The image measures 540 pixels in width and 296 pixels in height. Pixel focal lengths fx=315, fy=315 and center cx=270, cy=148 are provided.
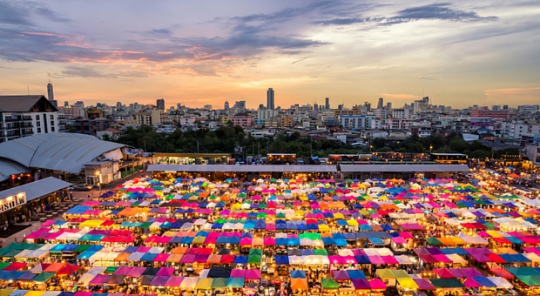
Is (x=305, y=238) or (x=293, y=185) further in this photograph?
(x=293, y=185)

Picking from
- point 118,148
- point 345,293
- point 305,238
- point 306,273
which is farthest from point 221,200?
point 118,148

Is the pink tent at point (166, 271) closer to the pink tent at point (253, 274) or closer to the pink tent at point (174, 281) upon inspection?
the pink tent at point (174, 281)

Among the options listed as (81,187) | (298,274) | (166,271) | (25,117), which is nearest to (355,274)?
(298,274)

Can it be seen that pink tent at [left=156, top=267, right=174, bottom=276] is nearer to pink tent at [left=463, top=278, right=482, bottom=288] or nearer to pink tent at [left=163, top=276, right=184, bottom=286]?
pink tent at [left=163, top=276, right=184, bottom=286]

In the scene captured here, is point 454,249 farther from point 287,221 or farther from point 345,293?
point 287,221

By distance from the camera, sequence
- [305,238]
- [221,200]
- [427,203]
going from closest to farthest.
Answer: [305,238], [427,203], [221,200]

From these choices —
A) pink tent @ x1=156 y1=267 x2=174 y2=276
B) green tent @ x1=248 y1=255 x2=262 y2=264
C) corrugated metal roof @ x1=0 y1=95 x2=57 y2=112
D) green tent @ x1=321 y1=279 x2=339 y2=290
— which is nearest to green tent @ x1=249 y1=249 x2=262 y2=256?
green tent @ x1=248 y1=255 x2=262 y2=264
